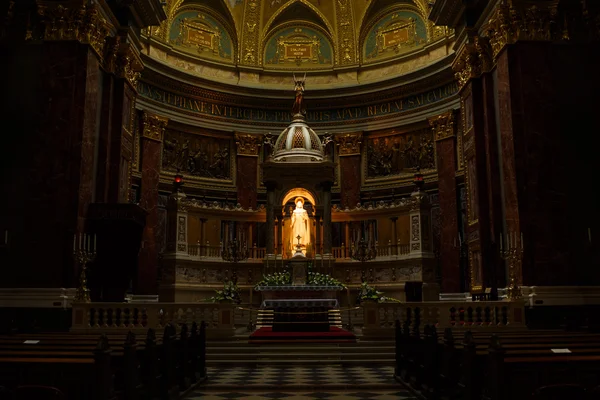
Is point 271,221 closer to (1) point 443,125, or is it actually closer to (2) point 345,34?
(1) point 443,125

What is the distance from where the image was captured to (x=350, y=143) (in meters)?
29.8

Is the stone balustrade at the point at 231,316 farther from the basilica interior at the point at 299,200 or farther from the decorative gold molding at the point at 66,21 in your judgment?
the decorative gold molding at the point at 66,21

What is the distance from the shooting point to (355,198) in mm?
29156

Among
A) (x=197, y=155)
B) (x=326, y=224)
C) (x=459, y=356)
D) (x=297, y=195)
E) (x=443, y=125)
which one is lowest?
(x=459, y=356)

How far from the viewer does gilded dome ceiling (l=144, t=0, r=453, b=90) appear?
29625 mm

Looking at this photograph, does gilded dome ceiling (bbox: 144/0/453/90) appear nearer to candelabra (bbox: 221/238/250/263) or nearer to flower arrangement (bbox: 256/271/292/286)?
candelabra (bbox: 221/238/250/263)

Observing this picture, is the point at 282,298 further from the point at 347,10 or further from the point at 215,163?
the point at 347,10

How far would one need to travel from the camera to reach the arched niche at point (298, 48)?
3206 cm

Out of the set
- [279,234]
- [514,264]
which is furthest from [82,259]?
[279,234]

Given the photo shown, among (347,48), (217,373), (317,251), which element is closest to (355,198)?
(317,251)

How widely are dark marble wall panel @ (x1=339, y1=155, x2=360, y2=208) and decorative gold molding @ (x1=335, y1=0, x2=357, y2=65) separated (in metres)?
5.34

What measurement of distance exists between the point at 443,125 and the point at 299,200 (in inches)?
302

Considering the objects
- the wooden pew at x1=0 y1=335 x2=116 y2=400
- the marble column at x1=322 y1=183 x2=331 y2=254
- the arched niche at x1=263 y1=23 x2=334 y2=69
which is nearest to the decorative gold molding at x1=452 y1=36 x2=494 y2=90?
the marble column at x1=322 y1=183 x2=331 y2=254

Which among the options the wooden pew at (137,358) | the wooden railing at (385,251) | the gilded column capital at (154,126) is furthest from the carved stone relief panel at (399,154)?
the wooden pew at (137,358)
